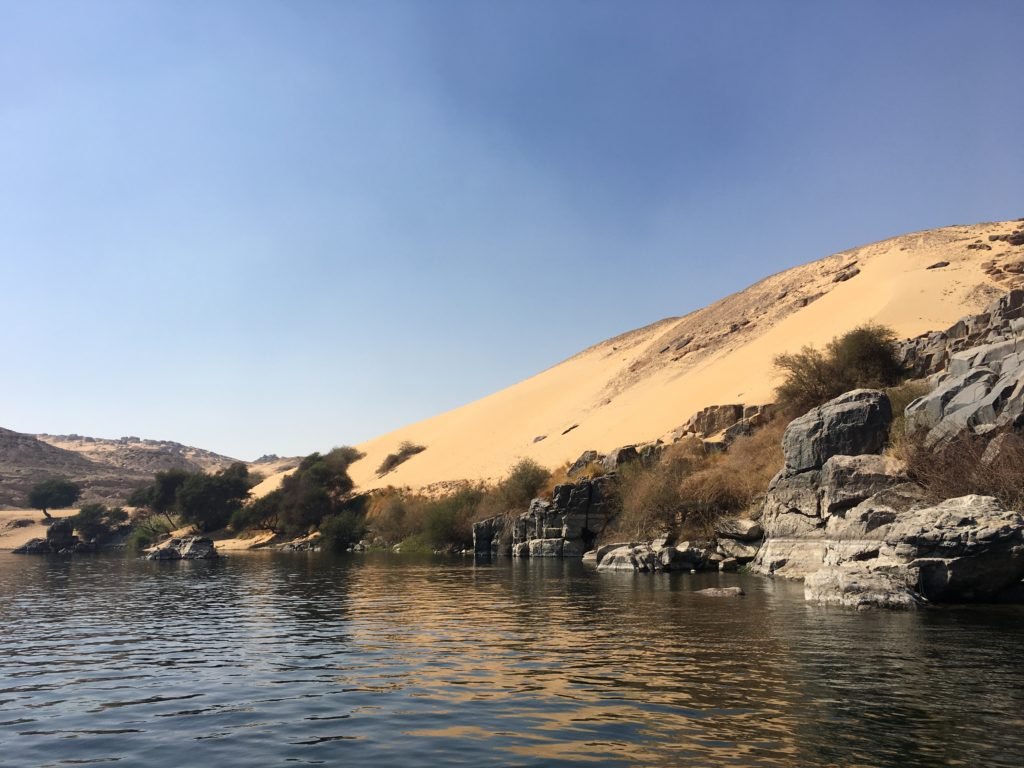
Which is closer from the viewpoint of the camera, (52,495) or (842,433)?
(842,433)

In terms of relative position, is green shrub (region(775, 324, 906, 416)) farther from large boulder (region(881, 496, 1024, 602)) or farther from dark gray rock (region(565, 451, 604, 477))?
large boulder (region(881, 496, 1024, 602))

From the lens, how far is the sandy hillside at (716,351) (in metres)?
48.9

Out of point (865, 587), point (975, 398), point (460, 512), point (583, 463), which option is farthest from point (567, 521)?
point (865, 587)

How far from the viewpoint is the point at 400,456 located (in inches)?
3150

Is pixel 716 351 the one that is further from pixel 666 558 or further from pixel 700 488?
pixel 666 558

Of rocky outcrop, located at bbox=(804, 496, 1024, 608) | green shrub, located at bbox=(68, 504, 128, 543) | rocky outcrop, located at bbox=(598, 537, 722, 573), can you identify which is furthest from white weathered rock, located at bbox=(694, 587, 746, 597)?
green shrub, located at bbox=(68, 504, 128, 543)

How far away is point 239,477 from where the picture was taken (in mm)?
73125

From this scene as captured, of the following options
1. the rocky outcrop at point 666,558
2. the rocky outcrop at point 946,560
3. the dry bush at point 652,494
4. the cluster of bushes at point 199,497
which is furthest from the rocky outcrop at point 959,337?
the cluster of bushes at point 199,497

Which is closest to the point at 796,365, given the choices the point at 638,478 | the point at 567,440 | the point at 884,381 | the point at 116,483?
the point at 884,381

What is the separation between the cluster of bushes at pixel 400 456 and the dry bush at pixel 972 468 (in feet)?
198

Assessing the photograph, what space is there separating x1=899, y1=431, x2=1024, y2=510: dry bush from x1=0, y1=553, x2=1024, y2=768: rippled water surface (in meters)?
4.15

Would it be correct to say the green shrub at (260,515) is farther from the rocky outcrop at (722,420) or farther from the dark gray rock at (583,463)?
the rocky outcrop at (722,420)

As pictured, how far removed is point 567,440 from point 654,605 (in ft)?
137

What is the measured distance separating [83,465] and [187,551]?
263 ft
